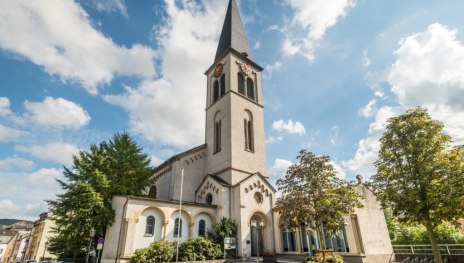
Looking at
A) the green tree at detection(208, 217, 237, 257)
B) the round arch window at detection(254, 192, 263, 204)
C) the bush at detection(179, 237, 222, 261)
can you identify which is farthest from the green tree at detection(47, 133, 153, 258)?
the round arch window at detection(254, 192, 263, 204)

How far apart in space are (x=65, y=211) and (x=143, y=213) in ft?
20.1

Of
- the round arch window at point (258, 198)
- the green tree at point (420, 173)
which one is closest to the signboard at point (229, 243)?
the round arch window at point (258, 198)

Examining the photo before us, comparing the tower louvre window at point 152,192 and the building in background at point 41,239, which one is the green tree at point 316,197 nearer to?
the tower louvre window at point 152,192

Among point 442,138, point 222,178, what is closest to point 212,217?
point 222,178

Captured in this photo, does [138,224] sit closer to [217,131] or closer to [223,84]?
[217,131]

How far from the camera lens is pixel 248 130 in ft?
105

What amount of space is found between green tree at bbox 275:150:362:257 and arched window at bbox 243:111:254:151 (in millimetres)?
12285

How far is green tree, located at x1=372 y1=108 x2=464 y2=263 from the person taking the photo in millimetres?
15672

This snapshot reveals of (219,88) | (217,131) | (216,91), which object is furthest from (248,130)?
(216,91)

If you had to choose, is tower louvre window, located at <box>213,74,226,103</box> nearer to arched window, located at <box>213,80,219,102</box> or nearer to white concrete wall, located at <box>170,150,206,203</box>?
arched window, located at <box>213,80,219,102</box>

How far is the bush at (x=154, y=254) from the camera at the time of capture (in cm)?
1747

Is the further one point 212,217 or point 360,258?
point 212,217

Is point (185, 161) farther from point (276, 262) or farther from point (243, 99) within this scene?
point (276, 262)

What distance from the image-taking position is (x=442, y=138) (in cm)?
1702
